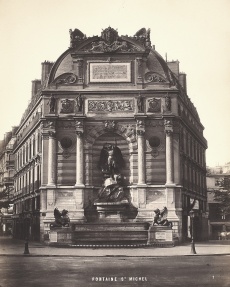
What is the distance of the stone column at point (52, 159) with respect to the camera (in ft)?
145

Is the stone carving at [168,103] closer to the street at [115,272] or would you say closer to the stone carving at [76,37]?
the stone carving at [76,37]

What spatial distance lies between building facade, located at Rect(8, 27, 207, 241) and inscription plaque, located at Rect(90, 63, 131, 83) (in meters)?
0.02

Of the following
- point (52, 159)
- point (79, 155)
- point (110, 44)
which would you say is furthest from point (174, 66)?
point (52, 159)

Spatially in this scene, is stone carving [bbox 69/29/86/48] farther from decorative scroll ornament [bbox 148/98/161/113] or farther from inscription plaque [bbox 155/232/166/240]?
inscription plaque [bbox 155/232/166/240]

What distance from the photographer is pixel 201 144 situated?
61.4 m

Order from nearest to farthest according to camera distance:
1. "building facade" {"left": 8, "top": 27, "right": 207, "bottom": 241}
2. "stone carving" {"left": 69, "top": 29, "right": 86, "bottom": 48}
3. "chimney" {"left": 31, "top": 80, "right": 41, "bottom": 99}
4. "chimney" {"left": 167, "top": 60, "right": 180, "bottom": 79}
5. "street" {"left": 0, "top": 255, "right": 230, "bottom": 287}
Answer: "street" {"left": 0, "top": 255, "right": 230, "bottom": 287}, "building facade" {"left": 8, "top": 27, "right": 207, "bottom": 241}, "stone carving" {"left": 69, "top": 29, "right": 86, "bottom": 48}, "chimney" {"left": 167, "top": 60, "right": 180, "bottom": 79}, "chimney" {"left": 31, "top": 80, "right": 41, "bottom": 99}

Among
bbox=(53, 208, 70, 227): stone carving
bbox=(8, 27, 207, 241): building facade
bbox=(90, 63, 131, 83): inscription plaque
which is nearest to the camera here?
bbox=(53, 208, 70, 227): stone carving

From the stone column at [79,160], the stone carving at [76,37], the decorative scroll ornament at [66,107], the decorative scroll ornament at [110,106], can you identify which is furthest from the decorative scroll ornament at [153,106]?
the stone carving at [76,37]

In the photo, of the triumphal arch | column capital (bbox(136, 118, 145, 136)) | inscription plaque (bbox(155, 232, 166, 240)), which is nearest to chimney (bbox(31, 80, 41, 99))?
the triumphal arch

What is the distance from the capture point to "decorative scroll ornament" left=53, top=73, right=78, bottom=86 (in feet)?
150

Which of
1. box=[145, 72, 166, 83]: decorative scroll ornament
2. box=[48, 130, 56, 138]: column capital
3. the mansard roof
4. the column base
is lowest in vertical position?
the column base

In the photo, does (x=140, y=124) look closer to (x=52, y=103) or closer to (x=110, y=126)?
(x=110, y=126)

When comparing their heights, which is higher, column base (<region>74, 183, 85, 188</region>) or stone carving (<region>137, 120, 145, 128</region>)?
stone carving (<region>137, 120, 145, 128</region>)

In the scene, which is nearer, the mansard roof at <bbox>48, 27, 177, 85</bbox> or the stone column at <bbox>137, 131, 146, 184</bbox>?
the stone column at <bbox>137, 131, 146, 184</bbox>
